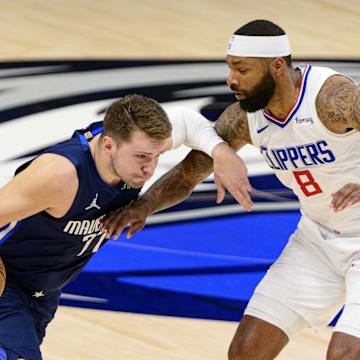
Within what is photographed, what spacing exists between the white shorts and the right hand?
693mm

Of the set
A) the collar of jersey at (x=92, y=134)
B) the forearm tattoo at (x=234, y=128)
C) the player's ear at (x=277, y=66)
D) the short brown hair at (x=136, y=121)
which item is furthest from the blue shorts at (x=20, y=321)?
the player's ear at (x=277, y=66)

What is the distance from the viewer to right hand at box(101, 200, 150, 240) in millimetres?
3686

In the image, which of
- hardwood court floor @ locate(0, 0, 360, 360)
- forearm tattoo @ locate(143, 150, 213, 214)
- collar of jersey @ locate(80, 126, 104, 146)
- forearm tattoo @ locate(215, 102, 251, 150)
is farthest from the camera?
hardwood court floor @ locate(0, 0, 360, 360)

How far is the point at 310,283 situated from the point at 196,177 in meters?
0.80

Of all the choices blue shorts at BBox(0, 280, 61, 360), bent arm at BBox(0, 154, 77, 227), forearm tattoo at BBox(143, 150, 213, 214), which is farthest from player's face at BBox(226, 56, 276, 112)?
blue shorts at BBox(0, 280, 61, 360)

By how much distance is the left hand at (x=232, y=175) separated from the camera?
3.82 metres

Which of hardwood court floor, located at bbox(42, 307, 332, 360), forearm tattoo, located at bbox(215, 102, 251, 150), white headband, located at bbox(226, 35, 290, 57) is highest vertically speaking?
white headband, located at bbox(226, 35, 290, 57)

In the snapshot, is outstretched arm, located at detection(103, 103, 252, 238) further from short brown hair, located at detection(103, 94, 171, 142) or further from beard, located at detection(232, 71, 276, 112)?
short brown hair, located at detection(103, 94, 171, 142)

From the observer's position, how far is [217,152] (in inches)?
156

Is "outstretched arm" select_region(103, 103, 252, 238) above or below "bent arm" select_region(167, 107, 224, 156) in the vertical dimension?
below

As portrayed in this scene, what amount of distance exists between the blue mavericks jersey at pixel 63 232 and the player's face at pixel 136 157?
0.38 feet

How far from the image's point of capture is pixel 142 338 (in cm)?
499

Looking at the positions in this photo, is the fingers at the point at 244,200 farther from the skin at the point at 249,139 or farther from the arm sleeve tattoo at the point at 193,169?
the arm sleeve tattoo at the point at 193,169

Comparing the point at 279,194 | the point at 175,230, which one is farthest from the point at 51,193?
the point at 279,194
